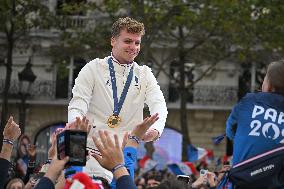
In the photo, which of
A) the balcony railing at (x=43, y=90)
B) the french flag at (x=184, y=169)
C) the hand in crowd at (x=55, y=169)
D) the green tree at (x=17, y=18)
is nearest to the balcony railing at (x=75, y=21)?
the green tree at (x=17, y=18)

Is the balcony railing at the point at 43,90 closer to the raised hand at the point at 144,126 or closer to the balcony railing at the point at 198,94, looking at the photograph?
the balcony railing at the point at 198,94

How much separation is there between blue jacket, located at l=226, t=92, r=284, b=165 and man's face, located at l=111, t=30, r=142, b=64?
1.66 metres

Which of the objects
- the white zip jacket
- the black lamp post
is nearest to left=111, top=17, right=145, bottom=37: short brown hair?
the white zip jacket

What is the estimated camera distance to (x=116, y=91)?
7680mm

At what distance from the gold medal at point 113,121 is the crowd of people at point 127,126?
1 cm

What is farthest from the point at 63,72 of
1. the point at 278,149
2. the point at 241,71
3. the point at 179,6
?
the point at 278,149

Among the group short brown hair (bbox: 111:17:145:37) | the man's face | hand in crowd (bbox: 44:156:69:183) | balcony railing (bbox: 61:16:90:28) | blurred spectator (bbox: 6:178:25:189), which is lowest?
balcony railing (bbox: 61:16:90:28)

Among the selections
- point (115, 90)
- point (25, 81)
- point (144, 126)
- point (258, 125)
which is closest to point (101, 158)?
point (144, 126)

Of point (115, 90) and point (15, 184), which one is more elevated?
point (115, 90)

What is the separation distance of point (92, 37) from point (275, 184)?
2148 centimetres

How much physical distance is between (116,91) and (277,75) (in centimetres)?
200

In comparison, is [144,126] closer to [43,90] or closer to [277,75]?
[277,75]

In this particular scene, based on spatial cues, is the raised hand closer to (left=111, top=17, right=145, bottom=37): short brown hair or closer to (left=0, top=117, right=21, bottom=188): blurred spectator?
(left=0, top=117, right=21, bottom=188): blurred spectator

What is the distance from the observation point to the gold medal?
298 inches
